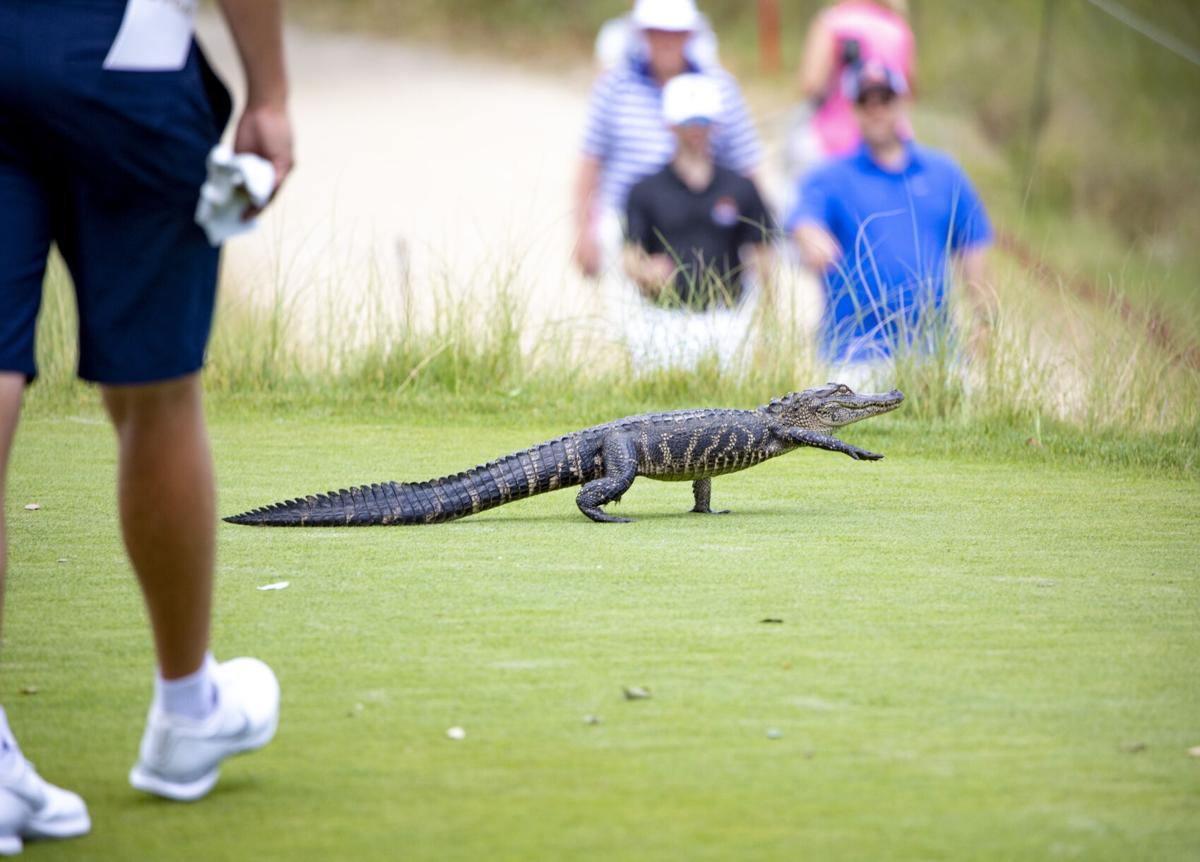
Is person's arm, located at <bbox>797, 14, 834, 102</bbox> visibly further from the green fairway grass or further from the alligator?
the green fairway grass

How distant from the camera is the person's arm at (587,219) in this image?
353 inches

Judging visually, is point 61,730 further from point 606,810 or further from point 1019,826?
point 1019,826

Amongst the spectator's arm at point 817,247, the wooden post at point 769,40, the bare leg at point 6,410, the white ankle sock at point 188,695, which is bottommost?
the white ankle sock at point 188,695

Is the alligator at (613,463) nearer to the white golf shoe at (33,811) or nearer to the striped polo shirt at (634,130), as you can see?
the white golf shoe at (33,811)


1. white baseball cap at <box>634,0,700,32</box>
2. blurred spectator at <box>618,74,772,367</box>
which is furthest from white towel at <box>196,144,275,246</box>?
white baseball cap at <box>634,0,700,32</box>

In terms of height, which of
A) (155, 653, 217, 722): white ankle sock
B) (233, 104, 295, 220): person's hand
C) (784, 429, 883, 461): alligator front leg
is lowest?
(155, 653, 217, 722): white ankle sock

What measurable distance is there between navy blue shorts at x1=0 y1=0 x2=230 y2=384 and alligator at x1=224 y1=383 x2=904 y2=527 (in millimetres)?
2067

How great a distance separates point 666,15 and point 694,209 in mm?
1439

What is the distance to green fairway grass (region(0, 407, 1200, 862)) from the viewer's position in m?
2.50

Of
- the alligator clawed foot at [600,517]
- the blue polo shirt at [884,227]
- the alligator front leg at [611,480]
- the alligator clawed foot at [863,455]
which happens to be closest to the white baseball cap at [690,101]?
the blue polo shirt at [884,227]

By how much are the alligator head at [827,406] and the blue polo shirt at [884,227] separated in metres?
2.09

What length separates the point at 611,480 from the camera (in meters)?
4.92

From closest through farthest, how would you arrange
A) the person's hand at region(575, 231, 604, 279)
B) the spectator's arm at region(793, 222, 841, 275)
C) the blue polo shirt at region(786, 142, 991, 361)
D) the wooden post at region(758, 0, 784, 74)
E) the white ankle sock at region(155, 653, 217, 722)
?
the white ankle sock at region(155, 653, 217, 722)
the blue polo shirt at region(786, 142, 991, 361)
the spectator's arm at region(793, 222, 841, 275)
the person's hand at region(575, 231, 604, 279)
the wooden post at region(758, 0, 784, 74)

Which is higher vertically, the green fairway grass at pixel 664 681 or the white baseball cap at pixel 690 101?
the white baseball cap at pixel 690 101
